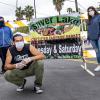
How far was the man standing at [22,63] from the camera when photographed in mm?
9102

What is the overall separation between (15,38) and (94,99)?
2.05 metres

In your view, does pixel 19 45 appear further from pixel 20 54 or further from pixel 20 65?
pixel 20 65

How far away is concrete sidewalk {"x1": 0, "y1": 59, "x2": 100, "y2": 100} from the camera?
895cm

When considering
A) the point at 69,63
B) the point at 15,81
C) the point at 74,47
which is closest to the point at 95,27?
the point at 74,47

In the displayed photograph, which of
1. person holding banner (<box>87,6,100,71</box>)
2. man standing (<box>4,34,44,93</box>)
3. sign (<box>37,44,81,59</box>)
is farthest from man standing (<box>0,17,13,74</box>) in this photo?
man standing (<box>4,34,44,93</box>)

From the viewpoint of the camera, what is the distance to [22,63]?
357 inches

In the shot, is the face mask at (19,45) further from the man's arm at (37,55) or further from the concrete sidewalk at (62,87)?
the concrete sidewalk at (62,87)

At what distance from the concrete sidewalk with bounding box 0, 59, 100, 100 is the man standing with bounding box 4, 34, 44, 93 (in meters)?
0.32

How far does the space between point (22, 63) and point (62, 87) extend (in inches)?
52.0

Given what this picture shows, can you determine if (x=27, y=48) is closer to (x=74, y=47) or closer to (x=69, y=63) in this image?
(x=74, y=47)

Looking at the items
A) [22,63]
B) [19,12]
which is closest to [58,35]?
[22,63]

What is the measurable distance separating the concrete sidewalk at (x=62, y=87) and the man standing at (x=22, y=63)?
0.32 meters

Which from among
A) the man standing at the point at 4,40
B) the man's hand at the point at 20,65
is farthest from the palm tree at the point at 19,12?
the man's hand at the point at 20,65

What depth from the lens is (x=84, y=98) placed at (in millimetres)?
8703
